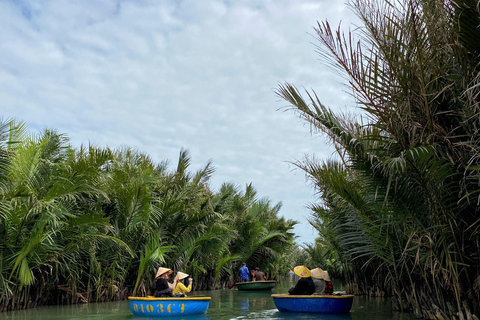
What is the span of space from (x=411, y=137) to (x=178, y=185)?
1337cm

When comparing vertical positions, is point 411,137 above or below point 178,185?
below

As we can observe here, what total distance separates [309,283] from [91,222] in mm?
6209

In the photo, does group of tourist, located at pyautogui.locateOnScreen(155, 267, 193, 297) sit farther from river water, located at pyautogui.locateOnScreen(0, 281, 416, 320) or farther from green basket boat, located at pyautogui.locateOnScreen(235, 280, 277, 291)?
green basket boat, located at pyautogui.locateOnScreen(235, 280, 277, 291)

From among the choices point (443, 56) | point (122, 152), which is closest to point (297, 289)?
point (443, 56)

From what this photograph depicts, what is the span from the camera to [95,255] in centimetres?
1516

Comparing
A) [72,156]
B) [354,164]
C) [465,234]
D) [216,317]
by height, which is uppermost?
[72,156]

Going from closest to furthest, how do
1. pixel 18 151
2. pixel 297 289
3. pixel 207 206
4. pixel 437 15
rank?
pixel 437 15 → pixel 18 151 → pixel 297 289 → pixel 207 206

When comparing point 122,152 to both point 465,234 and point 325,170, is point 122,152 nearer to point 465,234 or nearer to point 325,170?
point 325,170

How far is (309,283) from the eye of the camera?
41.3ft

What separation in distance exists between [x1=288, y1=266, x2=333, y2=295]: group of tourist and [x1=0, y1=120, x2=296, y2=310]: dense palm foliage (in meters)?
4.96

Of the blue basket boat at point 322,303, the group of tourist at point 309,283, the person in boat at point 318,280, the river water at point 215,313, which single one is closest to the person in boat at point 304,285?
the group of tourist at point 309,283

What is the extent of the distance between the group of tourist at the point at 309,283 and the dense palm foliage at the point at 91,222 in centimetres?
496

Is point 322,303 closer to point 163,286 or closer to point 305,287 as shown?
point 305,287

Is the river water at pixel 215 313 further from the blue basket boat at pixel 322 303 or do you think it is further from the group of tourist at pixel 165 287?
the group of tourist at pixel 165 287
